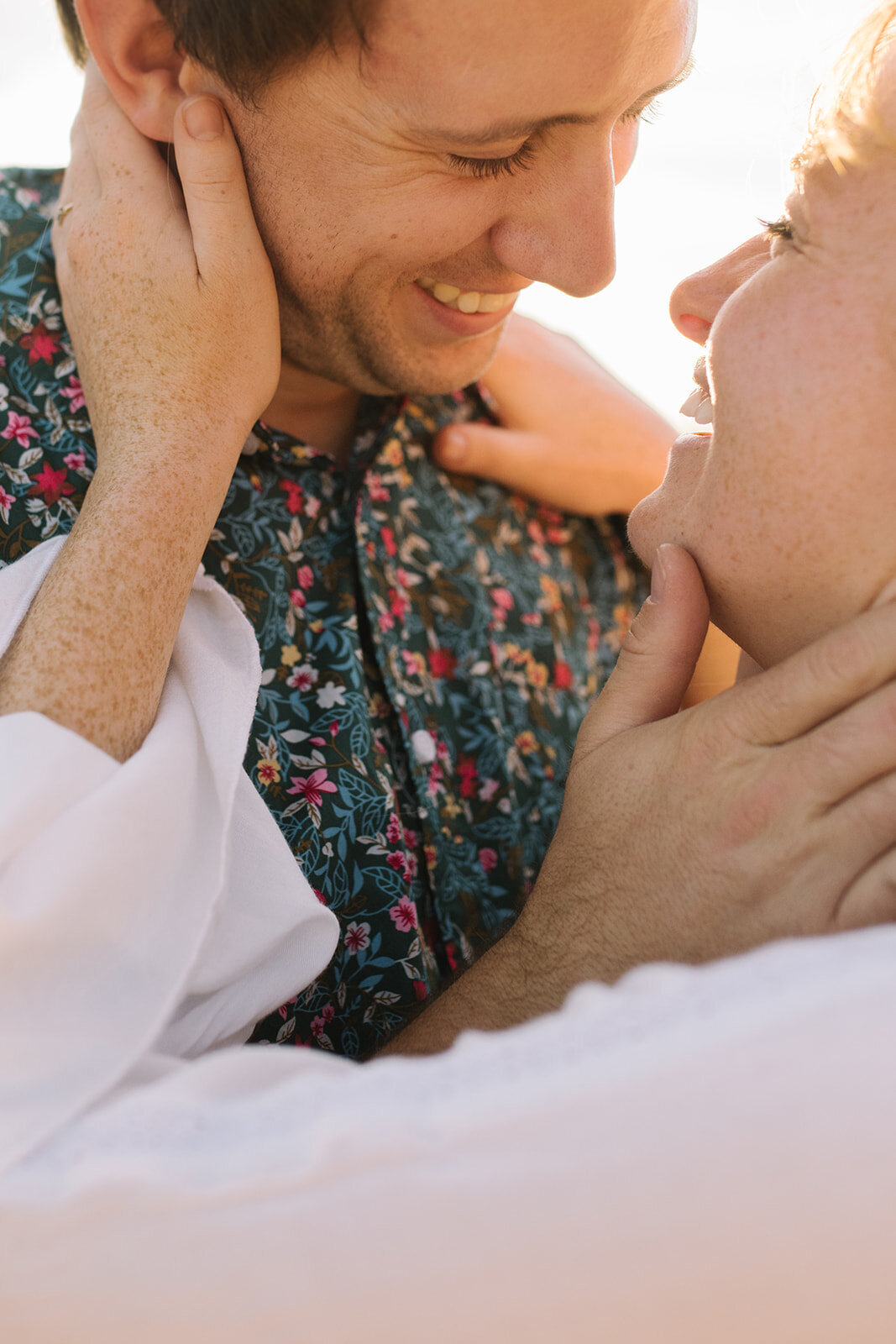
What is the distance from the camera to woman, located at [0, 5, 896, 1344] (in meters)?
0.71

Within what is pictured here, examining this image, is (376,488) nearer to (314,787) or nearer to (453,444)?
(453,444)

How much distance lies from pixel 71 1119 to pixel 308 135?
113 cm

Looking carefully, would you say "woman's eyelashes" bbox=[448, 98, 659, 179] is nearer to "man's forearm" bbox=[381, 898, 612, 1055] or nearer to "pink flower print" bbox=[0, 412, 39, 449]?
"pink flower print" bbox=[0, 412, 39, 449]

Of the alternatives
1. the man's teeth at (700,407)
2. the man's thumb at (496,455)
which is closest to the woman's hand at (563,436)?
the man's thumb at (496,455)

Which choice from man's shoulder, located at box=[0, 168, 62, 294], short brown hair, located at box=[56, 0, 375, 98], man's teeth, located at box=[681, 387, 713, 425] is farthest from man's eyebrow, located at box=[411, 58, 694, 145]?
man's shoulder, located at box=[0, 168, 62, 294]

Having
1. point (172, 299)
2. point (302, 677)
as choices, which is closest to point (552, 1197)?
point (302, 677)

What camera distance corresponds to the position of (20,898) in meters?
0.88

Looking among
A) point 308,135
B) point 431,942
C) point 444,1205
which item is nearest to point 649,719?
point 431,942

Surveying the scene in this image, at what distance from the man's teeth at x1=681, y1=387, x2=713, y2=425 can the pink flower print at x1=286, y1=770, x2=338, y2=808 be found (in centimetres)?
64

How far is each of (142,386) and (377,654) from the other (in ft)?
1.58

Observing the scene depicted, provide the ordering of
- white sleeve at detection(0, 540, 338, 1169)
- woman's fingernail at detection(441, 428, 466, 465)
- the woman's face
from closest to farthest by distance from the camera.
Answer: white sleeve at detection(0, 540, 338, 1169), the woman's face, woman's fingernail at detection(441, 428, 466, 465)

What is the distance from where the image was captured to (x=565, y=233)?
137 centimetres

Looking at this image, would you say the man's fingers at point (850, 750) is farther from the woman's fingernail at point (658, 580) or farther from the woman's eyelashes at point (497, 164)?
the woman's eyelashes at point (497, 164)

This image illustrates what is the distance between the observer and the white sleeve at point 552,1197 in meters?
0.71
